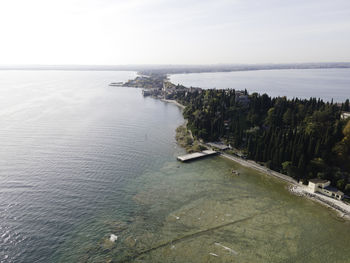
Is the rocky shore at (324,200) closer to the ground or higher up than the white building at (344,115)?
closer to the ground

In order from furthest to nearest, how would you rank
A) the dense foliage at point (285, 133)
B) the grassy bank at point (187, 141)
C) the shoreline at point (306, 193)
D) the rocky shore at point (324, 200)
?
the grassy bank at point (187, 141)
the dense foliage at point (285, 133)
the shoreline at point (306, 193)
the rocky shore at point (324, 200)

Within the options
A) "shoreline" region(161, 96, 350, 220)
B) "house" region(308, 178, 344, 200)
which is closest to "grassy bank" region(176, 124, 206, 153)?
"shoreline" region(161, 96, 350, 220)

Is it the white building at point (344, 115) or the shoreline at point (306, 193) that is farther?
the white building at point (344, 115)

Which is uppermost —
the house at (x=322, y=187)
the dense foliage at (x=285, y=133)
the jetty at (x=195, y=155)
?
the dense foliage at (x=285, y=133)

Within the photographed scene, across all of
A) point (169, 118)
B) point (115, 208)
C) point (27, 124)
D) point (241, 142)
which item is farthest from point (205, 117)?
point (27, 124)

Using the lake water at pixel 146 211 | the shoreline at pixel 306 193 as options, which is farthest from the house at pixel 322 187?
the lake water at pixel 146 211

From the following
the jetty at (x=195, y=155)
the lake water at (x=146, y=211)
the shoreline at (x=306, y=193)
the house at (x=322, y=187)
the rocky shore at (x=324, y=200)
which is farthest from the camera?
the jetty at (x=195, y=155)

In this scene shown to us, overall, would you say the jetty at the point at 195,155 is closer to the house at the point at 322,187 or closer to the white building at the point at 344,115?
the house at the point at 322,187
